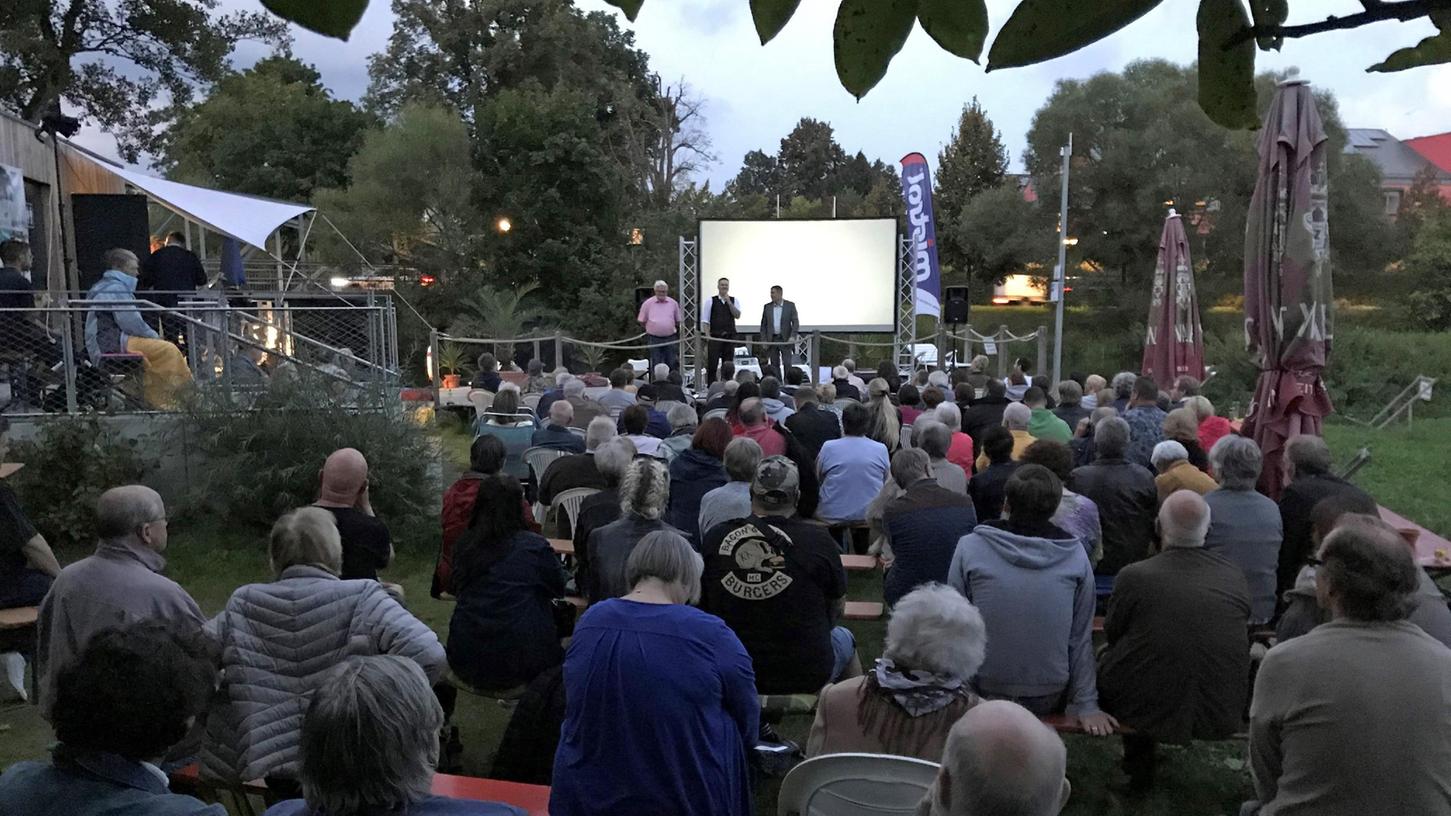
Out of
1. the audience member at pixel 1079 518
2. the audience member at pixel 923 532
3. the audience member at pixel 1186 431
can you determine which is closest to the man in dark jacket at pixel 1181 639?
the audience member at pixel 1079 518

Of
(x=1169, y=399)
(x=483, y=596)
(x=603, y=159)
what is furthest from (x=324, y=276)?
(x=483, y=596)

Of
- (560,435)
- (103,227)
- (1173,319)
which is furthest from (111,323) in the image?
(1173,319)

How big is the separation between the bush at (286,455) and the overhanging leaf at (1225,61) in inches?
257

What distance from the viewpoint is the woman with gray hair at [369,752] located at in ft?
5.62

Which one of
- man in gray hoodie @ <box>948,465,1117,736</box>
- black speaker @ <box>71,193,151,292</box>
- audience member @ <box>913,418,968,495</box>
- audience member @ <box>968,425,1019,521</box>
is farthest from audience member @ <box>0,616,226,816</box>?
black speaker @ <box>71,193,151,292</box>

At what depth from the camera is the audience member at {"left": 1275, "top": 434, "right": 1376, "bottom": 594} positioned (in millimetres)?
4301

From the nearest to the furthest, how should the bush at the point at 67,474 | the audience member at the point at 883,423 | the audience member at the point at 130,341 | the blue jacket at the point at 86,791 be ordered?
1. the blue jacket at the point at 86,791
2. the bush at the point at 67,474
3. the audience member at the point at 883,423
4. the audience member at the point at 130,341

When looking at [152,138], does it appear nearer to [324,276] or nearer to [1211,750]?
[324,276]

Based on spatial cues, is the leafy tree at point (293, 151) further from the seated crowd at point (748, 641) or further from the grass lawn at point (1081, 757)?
the seated crowd at point (748, 641)

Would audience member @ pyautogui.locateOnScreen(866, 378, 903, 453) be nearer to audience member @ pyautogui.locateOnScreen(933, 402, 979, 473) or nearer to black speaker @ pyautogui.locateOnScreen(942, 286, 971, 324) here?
audience member @ pyautogui.locateOnScreen(933, 402, 979, 473)

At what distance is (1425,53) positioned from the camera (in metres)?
0.98

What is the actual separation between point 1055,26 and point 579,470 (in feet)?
15.0

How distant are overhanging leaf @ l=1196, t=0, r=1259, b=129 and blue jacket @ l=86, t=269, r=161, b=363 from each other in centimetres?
793

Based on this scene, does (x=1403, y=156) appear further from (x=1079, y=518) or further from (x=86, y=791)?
(x=86, y=791)
